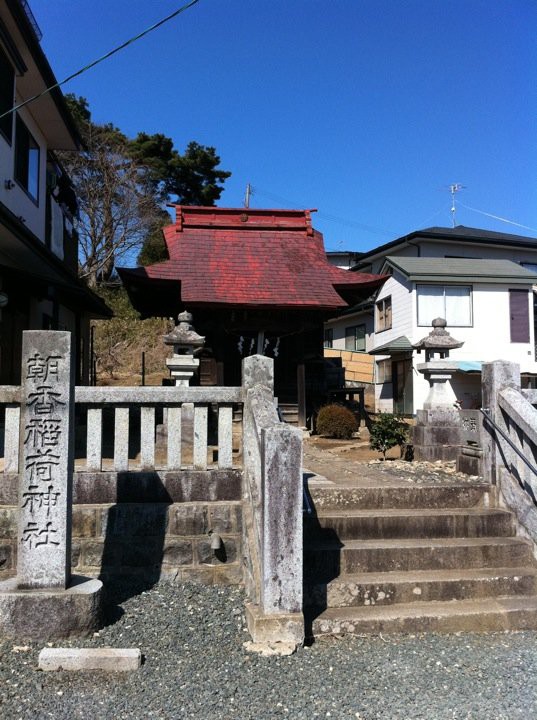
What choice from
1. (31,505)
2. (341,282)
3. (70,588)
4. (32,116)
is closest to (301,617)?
(70,588)

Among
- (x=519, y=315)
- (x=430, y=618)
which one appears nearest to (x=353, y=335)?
(x=519, y=315)

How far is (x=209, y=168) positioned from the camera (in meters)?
29.7

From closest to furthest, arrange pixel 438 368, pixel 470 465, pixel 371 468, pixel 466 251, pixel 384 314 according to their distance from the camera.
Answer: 1. pixel 470 465
2. pixel 371 468
3. pixel 438 368
4. pixel 384 314
5. pixel 466 251

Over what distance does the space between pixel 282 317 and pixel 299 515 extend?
9.20 m

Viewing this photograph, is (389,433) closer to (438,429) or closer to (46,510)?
(438,429)

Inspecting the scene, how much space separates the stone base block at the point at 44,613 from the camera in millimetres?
3980

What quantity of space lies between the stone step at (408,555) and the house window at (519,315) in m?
19.7

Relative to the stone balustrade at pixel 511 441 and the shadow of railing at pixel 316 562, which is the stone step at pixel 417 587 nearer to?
the shadow of railing at pixel 316 562

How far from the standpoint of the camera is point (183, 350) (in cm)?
879

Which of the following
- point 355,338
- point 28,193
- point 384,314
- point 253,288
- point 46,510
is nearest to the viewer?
point 46,510

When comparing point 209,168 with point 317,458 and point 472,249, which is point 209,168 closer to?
point 472,249

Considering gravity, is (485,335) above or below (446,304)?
below

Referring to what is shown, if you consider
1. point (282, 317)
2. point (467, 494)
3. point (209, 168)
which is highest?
point (209, 168)

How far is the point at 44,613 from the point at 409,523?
3295 mm
